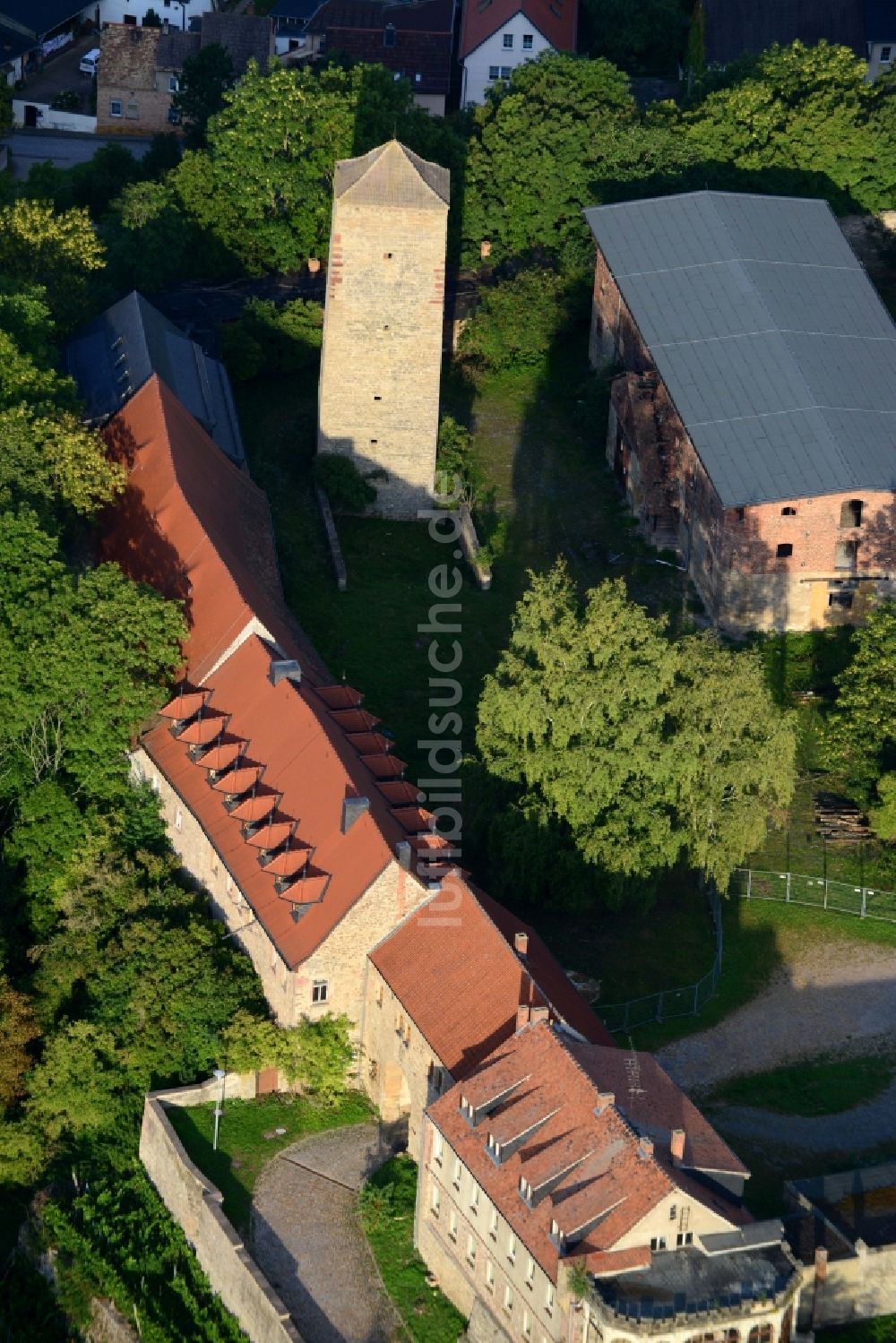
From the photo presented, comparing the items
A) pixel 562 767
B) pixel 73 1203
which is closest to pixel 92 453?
pixel 562 767

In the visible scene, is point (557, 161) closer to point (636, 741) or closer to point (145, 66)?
point (145, 66)

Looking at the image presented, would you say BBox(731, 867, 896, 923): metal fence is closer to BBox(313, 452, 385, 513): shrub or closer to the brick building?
the brick building

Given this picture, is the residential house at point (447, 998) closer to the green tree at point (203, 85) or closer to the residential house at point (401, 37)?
the green tree at point (203, 85)

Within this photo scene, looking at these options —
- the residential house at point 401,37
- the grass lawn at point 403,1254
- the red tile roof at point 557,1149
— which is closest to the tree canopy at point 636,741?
the red tile roof at point 557,1149

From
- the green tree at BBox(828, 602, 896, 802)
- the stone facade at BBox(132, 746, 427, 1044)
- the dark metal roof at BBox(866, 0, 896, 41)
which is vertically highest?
the dark metal roof at BBox(866, 0, 896, 41)

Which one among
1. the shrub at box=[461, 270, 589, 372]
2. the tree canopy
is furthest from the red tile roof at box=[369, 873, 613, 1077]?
the shrub at box=[461, 270, 589, 372]

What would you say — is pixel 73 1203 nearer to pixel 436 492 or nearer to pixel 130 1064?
pixel 130 1064
